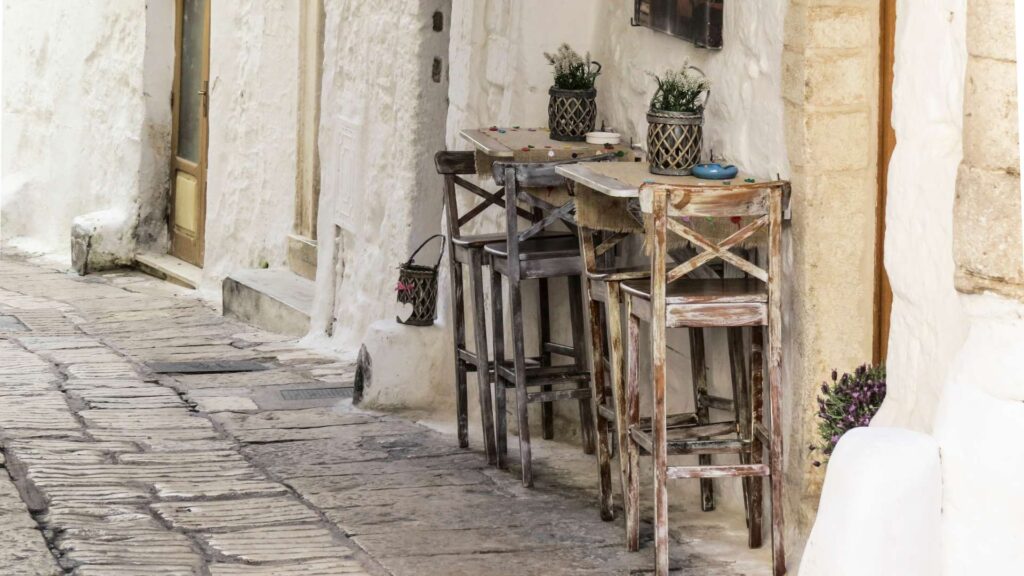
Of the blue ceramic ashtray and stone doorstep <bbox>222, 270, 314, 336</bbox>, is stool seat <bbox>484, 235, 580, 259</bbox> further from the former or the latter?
stone doorstep <bbox>222, 270, 314, 336</bbox>

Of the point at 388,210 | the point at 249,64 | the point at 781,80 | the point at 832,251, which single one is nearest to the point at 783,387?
the point at 832,251

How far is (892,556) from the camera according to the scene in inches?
139

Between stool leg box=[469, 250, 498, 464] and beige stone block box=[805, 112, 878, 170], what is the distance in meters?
1.64

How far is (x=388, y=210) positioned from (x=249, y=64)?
283 cm

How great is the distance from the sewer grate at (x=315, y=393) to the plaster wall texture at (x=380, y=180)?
27 cm

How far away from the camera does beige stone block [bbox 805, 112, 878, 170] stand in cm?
449

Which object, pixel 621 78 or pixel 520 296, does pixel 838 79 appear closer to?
pixel 621 78

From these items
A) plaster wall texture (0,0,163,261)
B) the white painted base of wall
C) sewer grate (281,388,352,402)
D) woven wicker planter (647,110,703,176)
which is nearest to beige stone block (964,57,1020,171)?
the white painted base of wall

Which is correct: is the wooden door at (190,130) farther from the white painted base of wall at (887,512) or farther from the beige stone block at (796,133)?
the white painted base of wall at (887,512)

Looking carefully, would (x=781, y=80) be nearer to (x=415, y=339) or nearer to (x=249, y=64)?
(x=415, y=339)

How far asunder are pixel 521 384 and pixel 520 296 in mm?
348

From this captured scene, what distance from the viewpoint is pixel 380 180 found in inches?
306

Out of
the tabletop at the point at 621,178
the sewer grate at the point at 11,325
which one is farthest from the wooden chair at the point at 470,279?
the sewer grate at the point at 11,325

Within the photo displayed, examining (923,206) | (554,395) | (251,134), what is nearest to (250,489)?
(554,395)
